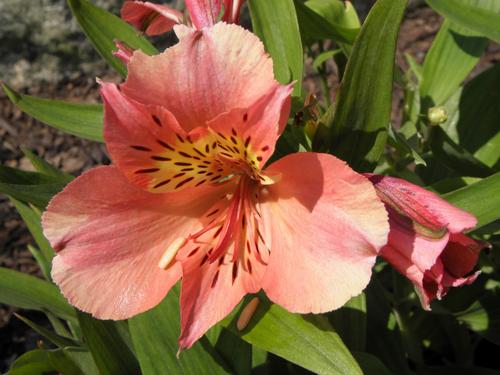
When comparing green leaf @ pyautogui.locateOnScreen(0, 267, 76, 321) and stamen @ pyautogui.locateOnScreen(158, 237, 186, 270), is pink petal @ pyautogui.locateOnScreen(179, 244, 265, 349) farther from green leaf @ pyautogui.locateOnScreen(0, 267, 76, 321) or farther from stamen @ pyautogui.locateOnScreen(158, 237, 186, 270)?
green leaf @ pyautogui.locateOnScreen(0, 267, 76, 321)

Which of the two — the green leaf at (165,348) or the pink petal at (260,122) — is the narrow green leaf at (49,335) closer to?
the green leaf at (165,348)

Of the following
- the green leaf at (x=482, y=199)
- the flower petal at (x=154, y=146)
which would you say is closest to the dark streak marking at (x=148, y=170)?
the flower petal at (x=154, y=146)

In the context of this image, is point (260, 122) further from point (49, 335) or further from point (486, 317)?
point (486, 317)

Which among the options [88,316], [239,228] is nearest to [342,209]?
[239,228]

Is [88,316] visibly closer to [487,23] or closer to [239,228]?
[239,228]

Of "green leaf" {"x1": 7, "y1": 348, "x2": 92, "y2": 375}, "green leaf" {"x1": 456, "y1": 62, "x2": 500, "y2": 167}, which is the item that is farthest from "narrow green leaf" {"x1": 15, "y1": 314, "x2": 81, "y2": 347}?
"green leaf" {"x1": 456, "y1": 62, "x2": 500, "y2": 167}
